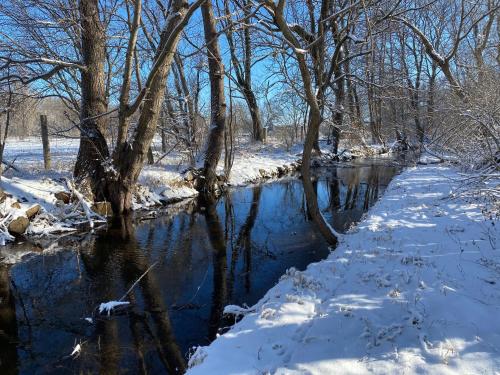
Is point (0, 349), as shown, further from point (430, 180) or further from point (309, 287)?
point (430, 180)

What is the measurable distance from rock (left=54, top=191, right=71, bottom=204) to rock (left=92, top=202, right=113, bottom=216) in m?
0.74

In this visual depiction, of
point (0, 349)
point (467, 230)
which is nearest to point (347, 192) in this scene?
point (467, 230)

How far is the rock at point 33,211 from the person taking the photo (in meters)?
9.83

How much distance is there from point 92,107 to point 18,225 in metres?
4.58

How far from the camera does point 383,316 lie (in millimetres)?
4016

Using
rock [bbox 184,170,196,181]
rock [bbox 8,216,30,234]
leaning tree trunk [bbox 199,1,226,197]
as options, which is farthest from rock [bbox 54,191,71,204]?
leaning tree trunk [bbox 199,1,226,197]

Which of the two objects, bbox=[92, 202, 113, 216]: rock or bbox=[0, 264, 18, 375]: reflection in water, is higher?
bbox=[92, 202, 113, 216]: rock

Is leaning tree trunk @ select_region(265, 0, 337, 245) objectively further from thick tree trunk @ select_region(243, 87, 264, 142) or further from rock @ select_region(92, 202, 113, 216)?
thick tree trunk @ select_region(243, 87, 264, 142)

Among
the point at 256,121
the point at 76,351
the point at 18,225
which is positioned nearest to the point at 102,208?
the point at 18,225

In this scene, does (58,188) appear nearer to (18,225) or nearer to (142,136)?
(18,225)

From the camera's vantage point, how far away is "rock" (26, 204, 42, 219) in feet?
32.2

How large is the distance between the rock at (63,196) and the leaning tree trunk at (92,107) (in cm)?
56

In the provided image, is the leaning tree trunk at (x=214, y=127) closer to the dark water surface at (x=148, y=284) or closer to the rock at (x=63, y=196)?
the dark water surface at (x=148, y=284)

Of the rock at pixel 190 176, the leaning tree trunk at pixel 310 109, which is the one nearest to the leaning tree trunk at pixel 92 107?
the rock at pixel 190 176
